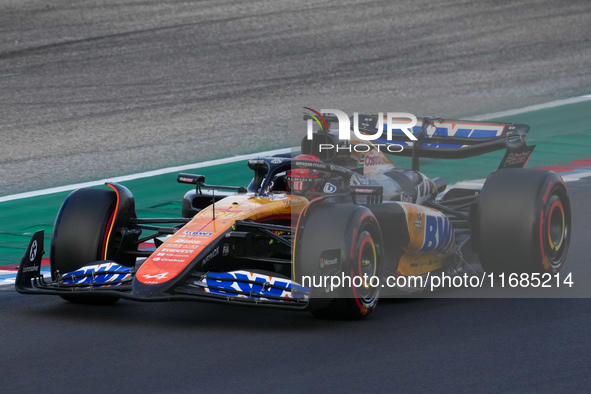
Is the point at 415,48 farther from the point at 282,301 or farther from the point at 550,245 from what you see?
the point at 282,301

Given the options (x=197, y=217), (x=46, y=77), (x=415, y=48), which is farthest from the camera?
(x=415, y=48)

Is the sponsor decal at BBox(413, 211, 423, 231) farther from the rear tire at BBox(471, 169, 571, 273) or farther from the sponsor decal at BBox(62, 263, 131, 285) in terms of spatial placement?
the sponsor decal at BBox(62, 263, 131, 285)

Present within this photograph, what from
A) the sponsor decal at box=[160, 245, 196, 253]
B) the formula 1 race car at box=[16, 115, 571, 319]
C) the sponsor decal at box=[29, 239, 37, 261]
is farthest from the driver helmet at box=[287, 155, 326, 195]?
the sponsor decal at box=[29, 239, 37, 261]

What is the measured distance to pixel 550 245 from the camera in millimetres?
7949

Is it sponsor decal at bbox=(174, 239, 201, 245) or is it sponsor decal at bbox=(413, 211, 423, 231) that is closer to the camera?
sponsor decal at bbox=(174, 239, 201, 245)

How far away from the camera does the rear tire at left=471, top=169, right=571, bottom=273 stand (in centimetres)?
764

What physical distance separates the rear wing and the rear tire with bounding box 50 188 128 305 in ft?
7.42

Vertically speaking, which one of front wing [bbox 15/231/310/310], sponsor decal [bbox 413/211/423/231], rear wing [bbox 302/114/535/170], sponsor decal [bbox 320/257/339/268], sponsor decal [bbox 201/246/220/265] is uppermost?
rear wing [bbox 302/114/535/170]

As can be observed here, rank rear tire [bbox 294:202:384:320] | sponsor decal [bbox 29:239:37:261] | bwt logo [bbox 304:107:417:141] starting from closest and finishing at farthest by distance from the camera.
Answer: rear tire [bbox 294:202:384:320], sponsor decal [bbox 29:239:37:261], bwt logo [bbox 304:107:417:141]

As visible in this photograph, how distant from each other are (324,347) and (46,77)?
1271 centimetres

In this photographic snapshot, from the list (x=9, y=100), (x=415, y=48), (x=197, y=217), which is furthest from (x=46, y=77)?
(x=197, y=217)

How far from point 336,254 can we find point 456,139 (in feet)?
8.57

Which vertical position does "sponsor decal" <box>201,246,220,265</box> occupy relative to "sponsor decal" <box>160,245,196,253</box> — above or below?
below

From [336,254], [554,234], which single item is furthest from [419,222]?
[554,234]
